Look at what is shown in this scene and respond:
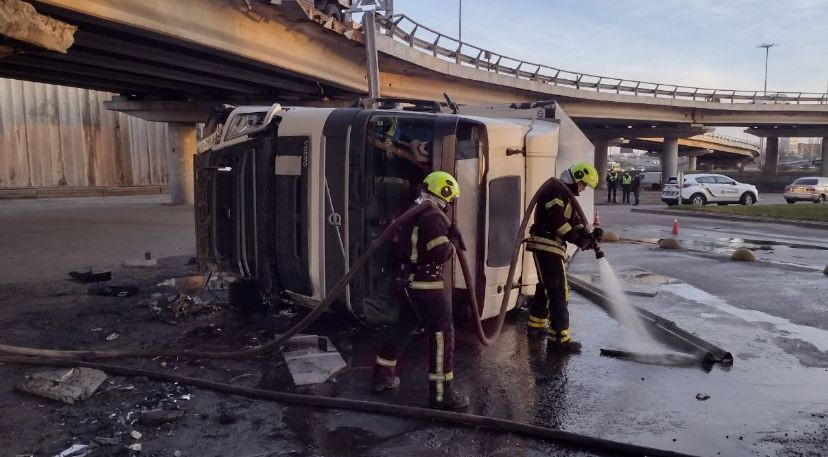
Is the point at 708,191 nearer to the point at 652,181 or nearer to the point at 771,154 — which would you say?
the point at 652,181

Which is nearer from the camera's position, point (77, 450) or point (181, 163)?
point (77, 450)

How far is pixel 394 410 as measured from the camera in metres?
4.14

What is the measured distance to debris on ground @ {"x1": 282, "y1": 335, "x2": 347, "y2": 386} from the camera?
491 cm

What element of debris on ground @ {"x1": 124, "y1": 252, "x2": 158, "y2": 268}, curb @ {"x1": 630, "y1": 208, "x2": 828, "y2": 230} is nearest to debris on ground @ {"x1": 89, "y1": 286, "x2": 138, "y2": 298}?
debris on ground @ {"x1": 124, "y1": 252, "x2": 158, "y2": 268}

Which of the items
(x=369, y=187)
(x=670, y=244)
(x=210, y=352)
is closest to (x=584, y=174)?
(x=369, y=187)

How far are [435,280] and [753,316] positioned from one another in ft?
15.5

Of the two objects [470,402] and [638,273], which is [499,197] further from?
[638,273]

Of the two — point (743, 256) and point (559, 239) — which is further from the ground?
point (559, 239)

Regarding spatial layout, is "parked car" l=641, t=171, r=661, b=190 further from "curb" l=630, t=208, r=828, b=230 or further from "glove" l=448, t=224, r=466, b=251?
"glove" l=448, t=224, r=466, b=251

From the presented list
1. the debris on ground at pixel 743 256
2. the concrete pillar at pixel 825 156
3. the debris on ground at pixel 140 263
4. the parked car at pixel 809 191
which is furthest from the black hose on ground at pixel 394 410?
the concrete pillar at pixel 825 156

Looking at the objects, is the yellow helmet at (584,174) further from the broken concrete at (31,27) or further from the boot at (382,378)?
the broken concrete at (31,27)

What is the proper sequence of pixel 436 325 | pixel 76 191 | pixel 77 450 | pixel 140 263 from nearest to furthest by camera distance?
pixel 77 450 < pixel 436 325 < pixel 140 263 < pixel 76 191

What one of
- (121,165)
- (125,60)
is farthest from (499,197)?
(121,165)

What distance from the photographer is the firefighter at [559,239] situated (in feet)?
18.4
